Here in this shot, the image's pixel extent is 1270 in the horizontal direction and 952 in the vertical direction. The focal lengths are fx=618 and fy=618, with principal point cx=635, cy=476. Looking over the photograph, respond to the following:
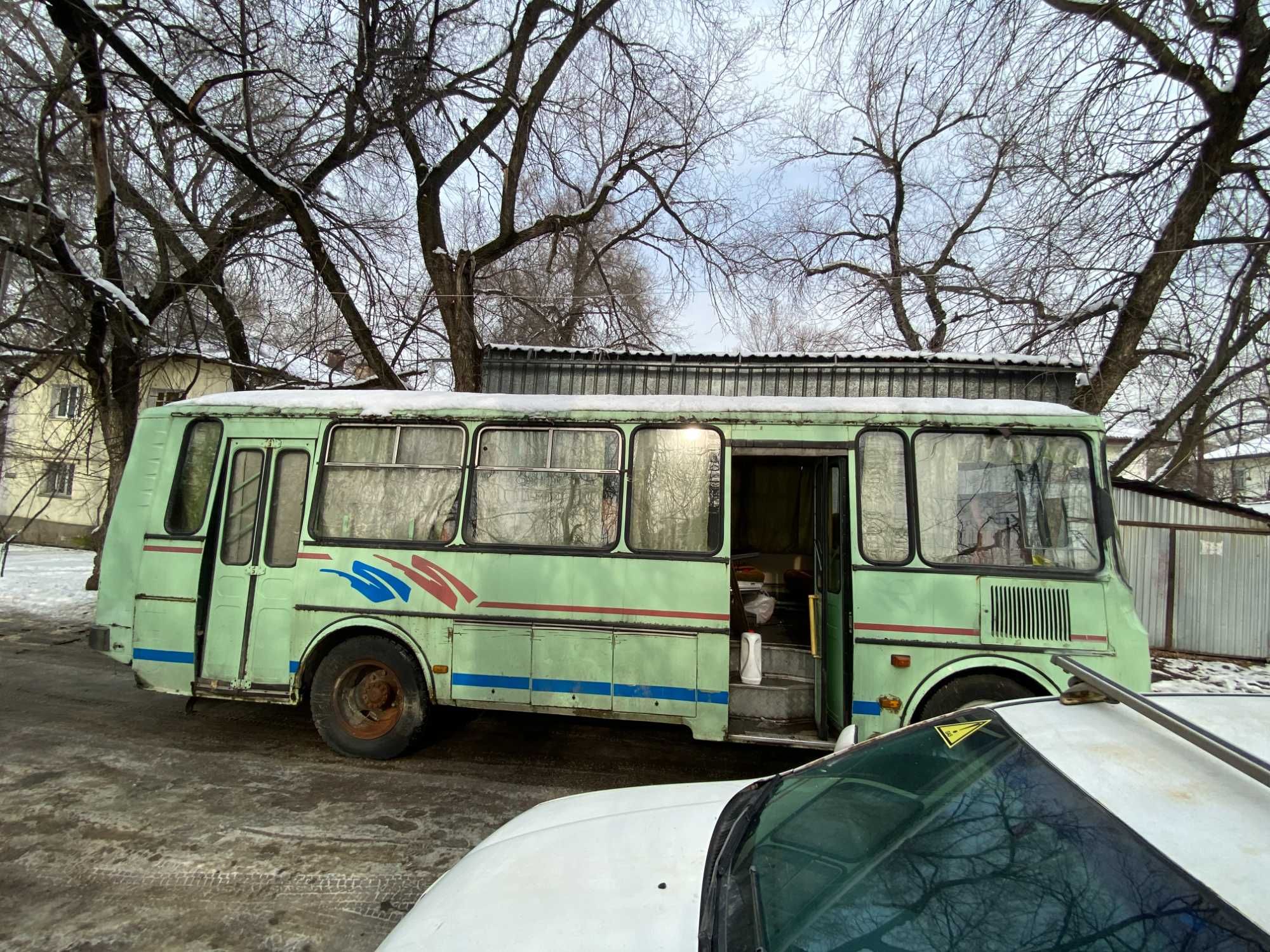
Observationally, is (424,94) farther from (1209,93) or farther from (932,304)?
(932,304)

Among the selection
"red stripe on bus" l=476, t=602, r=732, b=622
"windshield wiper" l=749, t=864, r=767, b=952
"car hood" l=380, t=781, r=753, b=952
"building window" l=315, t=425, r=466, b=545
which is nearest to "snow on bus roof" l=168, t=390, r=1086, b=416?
"building window" l=315, t=425, r=466, b=545

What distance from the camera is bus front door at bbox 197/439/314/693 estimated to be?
5.18 meters

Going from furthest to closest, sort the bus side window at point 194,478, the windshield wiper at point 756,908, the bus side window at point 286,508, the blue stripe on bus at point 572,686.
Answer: the bus side window at point 194,478 < the bus side window at point 286,508 < the blue stripe on bus at point 572,686 < the windshield wiper at point 756,908

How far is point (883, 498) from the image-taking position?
472 centimetres

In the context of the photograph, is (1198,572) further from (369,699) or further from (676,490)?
(369,699)

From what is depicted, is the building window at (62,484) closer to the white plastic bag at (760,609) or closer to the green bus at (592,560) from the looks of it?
the green bus at (592,560)

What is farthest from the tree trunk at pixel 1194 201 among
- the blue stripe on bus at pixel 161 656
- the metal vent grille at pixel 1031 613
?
the blue stripe on bus at pixel 161 656

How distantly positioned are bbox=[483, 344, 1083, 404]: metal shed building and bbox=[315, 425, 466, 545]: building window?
3.09 metres

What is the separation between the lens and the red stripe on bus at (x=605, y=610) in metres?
4.74

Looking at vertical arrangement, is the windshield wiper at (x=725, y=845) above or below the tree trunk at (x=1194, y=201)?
below

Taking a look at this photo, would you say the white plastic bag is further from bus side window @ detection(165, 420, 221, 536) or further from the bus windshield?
bus side window @ detection(165, 420, 221, 536)

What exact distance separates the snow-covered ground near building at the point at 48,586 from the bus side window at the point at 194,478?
18.9ft

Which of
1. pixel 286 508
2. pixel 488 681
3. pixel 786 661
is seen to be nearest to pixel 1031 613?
pixel 786 661

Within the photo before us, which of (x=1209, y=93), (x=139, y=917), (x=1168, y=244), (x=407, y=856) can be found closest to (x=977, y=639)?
(x=407, y=856)
